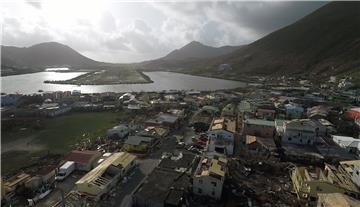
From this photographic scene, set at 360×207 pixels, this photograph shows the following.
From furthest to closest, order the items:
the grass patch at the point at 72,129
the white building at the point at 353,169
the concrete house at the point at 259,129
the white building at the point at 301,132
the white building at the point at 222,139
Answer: the concrete house at the point at 259,129 < the grass patch at the point at 72,129 < the white building at the point at 301,132 < the white building at the point at 222,139 < the white building at the point at 353,169

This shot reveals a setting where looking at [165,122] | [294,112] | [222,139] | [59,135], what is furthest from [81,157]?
[294,112]

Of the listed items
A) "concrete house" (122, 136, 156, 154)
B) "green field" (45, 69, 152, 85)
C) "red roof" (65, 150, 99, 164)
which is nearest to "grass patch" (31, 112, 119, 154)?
"red roof" (65, 150, 99, 164)

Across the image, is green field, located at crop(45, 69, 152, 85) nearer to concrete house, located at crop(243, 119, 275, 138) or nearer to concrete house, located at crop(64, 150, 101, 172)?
concrete house, located at crop(243, 119, 275, 138)

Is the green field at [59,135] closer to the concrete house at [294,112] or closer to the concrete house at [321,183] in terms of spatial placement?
the concrete house at [321,183]

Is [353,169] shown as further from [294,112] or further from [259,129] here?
[294,112]

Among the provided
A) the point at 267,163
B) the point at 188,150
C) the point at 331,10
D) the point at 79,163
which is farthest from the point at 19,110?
the point at 331,10

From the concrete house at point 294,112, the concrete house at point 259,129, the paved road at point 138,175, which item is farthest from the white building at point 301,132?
the paved road at point 138,175
